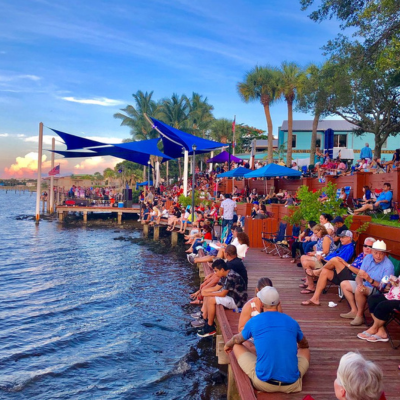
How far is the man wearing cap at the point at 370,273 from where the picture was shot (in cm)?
600

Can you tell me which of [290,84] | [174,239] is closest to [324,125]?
[290,84]

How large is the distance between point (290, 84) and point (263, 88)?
208 cm

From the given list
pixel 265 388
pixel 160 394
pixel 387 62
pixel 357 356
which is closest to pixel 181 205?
pixel 387 62

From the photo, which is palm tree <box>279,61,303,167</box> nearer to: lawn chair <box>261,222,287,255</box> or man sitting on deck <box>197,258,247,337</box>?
lawn chair <box>261,222,287,255</box>

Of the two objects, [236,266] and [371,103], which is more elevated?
[371,103]

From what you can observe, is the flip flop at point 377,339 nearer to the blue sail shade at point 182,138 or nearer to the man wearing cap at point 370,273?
the man wearing cap at point 370,273

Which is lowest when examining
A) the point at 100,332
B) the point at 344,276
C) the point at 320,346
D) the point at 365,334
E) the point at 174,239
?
the point at 100,332

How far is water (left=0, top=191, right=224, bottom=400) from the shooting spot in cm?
699

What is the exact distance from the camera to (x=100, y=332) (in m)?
9.60

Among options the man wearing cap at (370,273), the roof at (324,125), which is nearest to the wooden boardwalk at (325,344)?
the man wearing cap at (370,273)

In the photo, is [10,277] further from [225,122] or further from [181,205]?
[225,122]

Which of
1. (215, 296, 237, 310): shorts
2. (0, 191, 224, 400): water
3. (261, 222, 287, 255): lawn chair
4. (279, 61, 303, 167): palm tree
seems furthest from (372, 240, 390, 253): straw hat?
(279, 61, 303, 167): palm tree

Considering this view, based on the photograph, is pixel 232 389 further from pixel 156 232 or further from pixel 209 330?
pixel 156 232

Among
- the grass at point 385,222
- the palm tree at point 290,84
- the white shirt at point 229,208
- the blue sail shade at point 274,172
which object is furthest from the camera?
the palm tree at point 290,84
